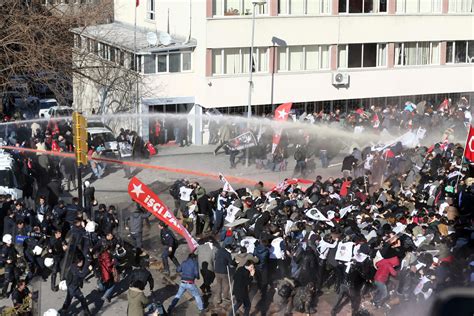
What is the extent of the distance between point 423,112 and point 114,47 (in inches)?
535

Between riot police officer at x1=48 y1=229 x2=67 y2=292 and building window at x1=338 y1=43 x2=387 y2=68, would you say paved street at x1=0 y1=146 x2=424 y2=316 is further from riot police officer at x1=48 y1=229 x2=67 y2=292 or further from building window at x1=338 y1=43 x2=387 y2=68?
building window at x1=338 y1=43 x2=387 y2=68

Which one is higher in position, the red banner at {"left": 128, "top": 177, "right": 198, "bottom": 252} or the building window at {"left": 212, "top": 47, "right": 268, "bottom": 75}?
the building window at {"left": 212, "top": 47, "right": 268, "bottom": 75}

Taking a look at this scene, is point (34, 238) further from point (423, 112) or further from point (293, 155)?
point (423, 112)

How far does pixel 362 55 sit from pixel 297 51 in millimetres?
3567

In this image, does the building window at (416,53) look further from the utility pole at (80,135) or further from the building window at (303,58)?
the utility pole at (80,135)

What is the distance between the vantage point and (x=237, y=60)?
1441 inches

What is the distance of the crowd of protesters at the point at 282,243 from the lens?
1568cm

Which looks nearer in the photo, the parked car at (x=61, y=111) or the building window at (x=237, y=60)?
the building window at (x=237, y=60)

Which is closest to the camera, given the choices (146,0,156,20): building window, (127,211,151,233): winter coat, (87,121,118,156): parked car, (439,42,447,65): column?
(127,211,151,233): winter coat

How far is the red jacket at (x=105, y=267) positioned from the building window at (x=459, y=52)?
29.0m

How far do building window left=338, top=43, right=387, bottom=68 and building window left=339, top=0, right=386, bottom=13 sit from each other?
1.54 m

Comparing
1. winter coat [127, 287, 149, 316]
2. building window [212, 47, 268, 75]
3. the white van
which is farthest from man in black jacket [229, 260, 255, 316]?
building window [212, 47, 268, 75]

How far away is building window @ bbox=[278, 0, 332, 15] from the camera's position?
1466 inches

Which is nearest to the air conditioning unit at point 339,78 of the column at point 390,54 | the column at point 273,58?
the column at point 390,54
